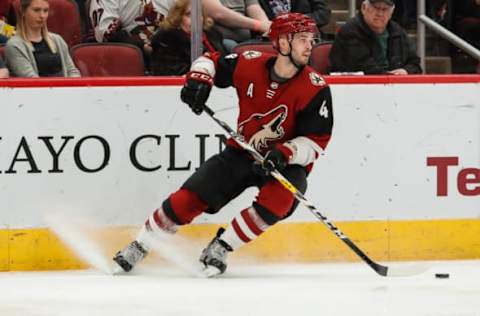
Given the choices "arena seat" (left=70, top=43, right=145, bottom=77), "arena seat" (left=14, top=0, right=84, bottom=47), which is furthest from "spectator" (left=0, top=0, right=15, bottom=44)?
"arena seat" (left=70, top=43, right=145, bottom=77)

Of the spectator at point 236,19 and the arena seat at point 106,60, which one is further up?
the spectator at point 236,19

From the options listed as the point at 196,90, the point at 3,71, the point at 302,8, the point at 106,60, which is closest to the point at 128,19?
the point at 106,60

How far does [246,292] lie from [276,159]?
1.87 ft

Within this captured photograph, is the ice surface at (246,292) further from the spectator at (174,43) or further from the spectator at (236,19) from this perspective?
the spectator at (236,19)

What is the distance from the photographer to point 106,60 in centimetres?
608

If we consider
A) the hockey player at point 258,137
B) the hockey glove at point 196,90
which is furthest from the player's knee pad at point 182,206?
the hockey glove at point 196,90

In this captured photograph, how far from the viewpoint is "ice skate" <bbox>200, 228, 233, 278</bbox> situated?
5.57 metres

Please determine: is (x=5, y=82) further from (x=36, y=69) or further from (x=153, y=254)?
(x=153, y=254)

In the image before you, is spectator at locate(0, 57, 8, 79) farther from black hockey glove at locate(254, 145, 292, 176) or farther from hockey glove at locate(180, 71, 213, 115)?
black hockey glove at locate(254, 145, 292, 176)

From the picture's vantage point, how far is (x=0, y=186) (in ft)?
18.7

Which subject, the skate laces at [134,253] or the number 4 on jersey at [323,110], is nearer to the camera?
the number 4 on jersey at [323,110]

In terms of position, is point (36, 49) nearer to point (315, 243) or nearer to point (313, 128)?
point (313, 128)

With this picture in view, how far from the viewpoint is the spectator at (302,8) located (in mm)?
7016

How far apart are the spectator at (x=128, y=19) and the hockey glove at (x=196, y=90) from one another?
99cm
